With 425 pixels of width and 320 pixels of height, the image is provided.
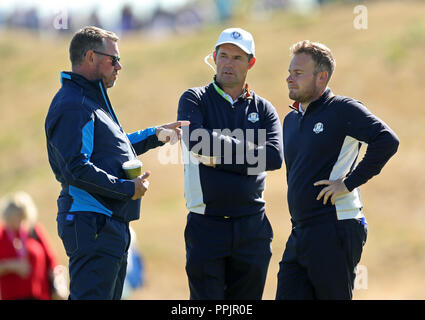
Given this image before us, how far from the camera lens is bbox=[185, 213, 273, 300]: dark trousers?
5.73m

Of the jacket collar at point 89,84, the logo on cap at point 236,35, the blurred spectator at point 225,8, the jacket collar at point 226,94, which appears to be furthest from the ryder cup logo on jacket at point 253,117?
the blurred spectator at point 225,8

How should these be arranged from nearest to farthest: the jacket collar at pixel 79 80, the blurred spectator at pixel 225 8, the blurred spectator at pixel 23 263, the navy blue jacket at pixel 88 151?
1. the navy blue jacket at pixel 88 151
2. the jacket collar at pixel 79 80
3. the blurred spectator at pixel 23 263
4. the blurred spectator at pixel 225 8

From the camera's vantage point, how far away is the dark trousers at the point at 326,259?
5.44 m

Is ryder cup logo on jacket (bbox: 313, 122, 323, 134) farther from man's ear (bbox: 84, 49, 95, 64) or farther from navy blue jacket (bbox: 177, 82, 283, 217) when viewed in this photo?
man's ear (bbox: 84, 49, 95, 64)

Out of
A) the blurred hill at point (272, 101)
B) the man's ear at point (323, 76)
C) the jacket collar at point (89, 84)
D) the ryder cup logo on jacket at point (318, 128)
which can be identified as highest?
the blurred hill at point (272, 101)

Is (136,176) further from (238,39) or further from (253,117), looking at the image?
(238,39)

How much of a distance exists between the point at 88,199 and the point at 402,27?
963 inches

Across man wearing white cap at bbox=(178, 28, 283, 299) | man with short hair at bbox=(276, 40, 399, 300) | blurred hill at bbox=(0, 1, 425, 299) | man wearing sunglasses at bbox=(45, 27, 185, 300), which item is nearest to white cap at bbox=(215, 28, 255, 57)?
man wearing white cap at bbox=(178, 28, 283, 299)

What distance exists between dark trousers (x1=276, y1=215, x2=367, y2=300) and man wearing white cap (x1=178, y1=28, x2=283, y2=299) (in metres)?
0.41

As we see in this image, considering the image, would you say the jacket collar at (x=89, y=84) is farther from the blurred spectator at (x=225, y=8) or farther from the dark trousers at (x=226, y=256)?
the blurred spectator at (x=225, y=8)

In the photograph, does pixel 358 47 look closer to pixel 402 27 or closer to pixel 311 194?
pixel 402 27

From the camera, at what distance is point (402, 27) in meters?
27.8

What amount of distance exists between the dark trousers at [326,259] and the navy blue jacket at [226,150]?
575 millimetres

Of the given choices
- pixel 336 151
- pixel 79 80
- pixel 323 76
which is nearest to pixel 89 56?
pixel 79 80
